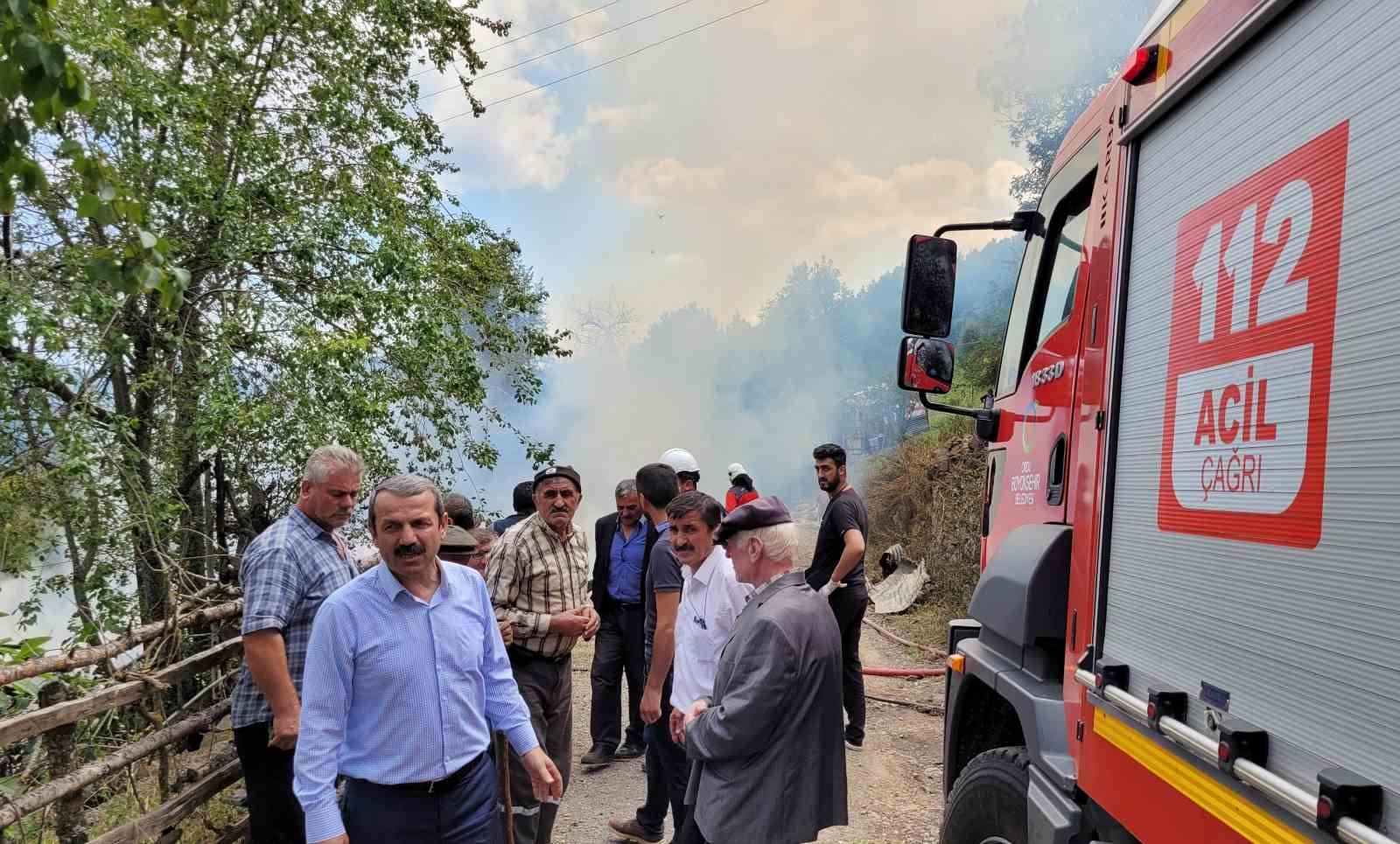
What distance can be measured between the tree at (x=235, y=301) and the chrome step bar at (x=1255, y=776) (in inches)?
218

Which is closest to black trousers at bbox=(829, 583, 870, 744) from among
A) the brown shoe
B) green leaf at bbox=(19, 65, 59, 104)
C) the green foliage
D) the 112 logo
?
the brown shoe

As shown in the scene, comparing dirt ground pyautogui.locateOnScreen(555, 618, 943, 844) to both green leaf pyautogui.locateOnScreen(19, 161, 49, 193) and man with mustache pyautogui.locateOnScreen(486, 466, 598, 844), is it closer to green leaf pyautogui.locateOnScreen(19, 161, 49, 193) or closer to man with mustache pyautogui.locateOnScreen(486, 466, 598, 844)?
man with mustache pyautogui.locateOnScreen(486, 466, 598, 844)

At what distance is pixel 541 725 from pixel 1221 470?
3304mm

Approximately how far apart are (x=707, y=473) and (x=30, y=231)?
19824mm

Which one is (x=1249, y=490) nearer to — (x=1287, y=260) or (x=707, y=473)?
(x=1287, y=260)

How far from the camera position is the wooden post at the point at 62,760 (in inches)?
120

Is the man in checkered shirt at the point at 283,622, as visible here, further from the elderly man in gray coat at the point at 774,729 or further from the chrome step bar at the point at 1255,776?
the chrome step bar at the point at 1255,776

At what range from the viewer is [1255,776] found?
1.30 meters

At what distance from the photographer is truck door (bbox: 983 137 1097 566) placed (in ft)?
8.31

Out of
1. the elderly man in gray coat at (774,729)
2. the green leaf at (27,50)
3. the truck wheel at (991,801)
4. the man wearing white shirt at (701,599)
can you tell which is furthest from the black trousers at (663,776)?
the green leaf at (27,50)

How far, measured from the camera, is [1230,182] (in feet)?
5.31

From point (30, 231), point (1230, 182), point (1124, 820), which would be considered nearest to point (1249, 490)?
point (1230, 182)

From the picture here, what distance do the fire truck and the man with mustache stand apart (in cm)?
202

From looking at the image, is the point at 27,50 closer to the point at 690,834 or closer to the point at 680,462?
the point at 690,834
